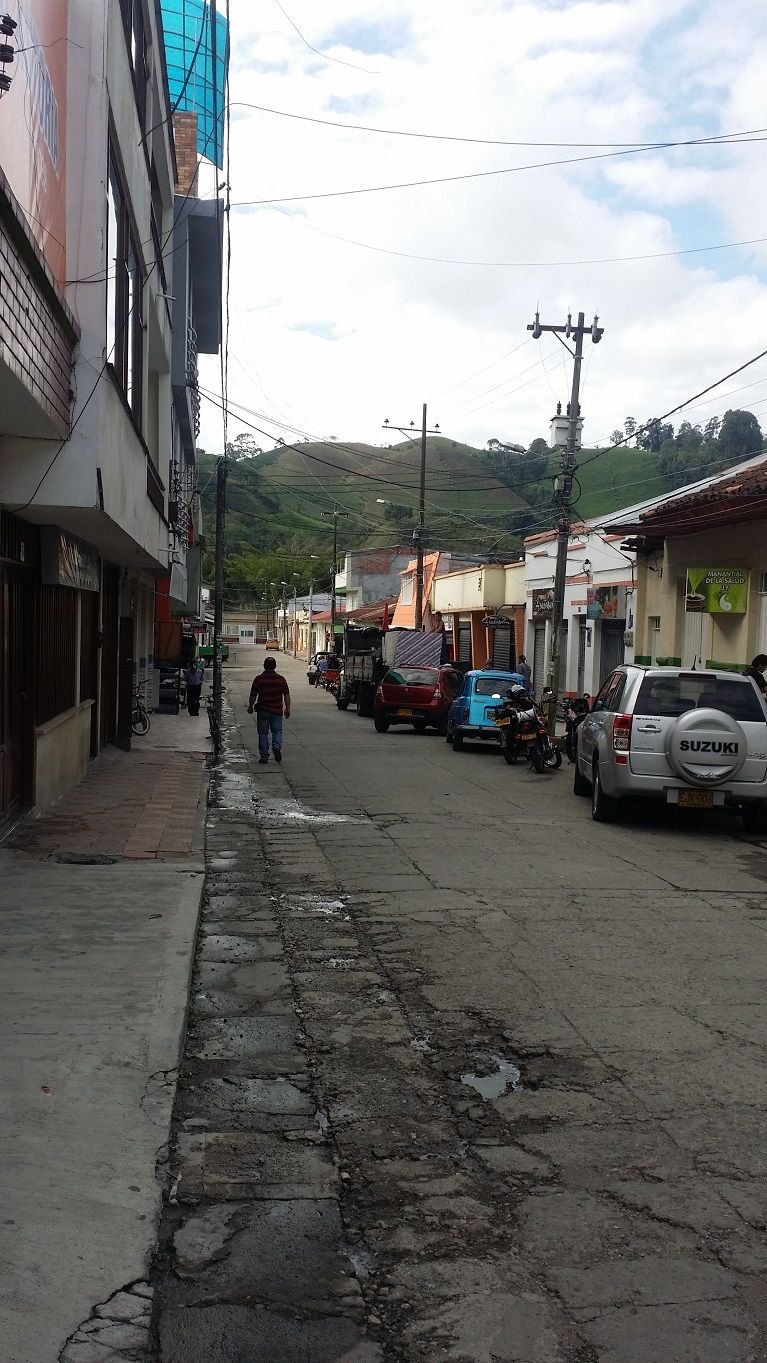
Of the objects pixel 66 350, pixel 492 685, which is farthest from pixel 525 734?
pixel 66 350

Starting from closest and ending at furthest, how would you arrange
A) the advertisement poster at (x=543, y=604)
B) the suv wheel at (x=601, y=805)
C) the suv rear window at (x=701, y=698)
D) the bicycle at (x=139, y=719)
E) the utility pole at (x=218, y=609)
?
1. the suv rear window at (x=701, y=698)
2. the suv wheel at (x=601, y=805)
3. the utility pole at (x=218, y=609)
4. the bicycle at (x=139, y=719)
5. the advertisement poster at (x=543, y=604)

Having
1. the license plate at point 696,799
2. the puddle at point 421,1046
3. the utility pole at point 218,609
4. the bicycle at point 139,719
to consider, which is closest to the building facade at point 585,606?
the utility pole at point 218,609

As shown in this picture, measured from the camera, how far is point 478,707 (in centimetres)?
2341

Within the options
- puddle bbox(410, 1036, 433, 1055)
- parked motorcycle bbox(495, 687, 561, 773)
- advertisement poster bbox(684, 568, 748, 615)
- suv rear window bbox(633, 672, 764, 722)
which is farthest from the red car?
puddle bbox(410, 1036, 433, 1055)

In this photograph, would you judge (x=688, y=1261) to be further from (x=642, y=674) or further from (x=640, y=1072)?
(x=642, y=674)

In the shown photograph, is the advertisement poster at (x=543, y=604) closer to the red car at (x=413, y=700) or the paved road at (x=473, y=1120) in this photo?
the red car at (x=413, y=700)

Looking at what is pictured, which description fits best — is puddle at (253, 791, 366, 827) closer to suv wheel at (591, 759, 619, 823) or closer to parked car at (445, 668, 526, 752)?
suv wheel at (591, 759, 619, 823)

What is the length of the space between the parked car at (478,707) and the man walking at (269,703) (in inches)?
198

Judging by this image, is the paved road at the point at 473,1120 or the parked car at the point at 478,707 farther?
the parked car at the point at 478,707

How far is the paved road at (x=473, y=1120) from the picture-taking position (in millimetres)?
3312

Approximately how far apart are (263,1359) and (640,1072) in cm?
262

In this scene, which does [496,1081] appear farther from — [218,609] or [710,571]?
[218,609]

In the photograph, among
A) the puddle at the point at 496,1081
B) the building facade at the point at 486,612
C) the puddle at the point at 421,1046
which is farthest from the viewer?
the building facade at the point at 486,612

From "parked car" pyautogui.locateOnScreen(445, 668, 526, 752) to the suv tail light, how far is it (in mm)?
10161
